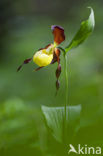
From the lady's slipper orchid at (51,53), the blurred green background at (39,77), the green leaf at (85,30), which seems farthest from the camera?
the blurred green background at (39,77)

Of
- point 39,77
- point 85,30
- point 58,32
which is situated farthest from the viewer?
point 39,77

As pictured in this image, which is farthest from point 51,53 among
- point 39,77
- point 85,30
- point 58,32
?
point 39,77

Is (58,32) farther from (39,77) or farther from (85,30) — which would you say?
(39,77)

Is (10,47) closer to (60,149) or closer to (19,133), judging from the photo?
(19,133)

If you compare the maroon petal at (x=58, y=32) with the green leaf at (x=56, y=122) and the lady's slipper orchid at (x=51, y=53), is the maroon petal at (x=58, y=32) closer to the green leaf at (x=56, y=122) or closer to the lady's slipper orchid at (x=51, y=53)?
the lady's slipper orchid at (x=51, y=53)

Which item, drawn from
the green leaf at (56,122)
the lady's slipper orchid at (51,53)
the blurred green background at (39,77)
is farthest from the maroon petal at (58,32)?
the blurred green background at (39,77)

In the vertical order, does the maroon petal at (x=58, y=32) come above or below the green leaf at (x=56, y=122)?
above

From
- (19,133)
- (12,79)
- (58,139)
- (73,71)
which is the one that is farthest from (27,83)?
(58,139)

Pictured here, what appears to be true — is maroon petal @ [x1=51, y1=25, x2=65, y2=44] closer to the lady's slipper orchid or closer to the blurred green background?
the lady's slipper orchid
